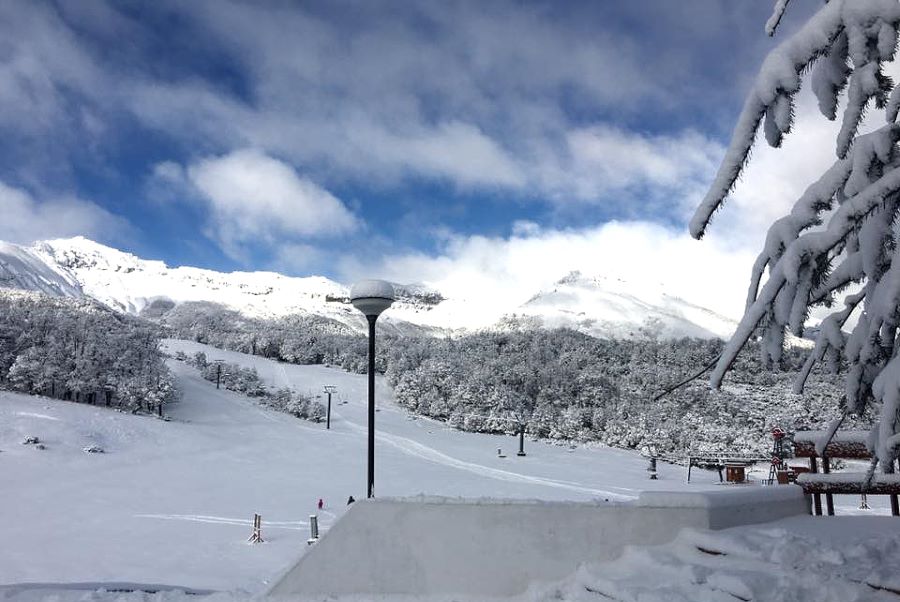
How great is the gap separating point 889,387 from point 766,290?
21.9 inches

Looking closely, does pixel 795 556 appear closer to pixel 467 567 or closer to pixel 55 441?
pixel 467 567

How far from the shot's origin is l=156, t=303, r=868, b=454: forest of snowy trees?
54.2 m

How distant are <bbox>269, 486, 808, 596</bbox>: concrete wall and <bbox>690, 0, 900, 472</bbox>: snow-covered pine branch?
3565 mm

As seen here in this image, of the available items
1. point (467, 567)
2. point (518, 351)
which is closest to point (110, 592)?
point (467, 567)

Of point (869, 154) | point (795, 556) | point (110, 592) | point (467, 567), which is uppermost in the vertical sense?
point (869, 154)

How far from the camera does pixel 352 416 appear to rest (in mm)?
63312

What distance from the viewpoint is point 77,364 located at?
177 feet

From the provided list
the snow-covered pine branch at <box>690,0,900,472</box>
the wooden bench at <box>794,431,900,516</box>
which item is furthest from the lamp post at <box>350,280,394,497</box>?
the snow-covered pine branch at <box>690,0,900,472</box>

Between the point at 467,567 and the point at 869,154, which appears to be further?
the point at 467,567

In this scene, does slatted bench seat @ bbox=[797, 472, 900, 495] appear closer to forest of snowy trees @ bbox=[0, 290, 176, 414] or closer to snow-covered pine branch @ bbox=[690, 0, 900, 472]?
snow-covered pine branch @ bbox=[690, 0, 900, 472]

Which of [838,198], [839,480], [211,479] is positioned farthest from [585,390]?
[838,198]

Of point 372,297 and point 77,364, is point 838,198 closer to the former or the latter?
point 372,297

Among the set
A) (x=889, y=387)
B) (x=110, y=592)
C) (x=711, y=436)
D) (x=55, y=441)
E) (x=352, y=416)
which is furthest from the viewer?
(x=352, y=416)

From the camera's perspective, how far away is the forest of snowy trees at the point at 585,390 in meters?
54.2
